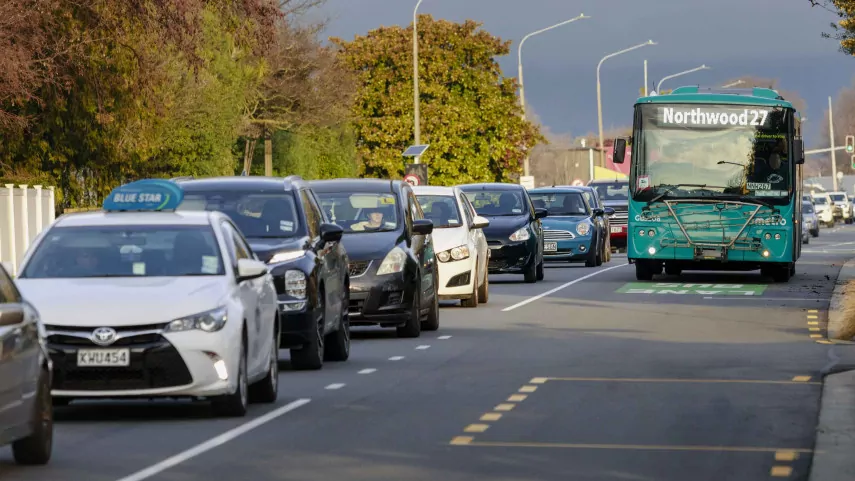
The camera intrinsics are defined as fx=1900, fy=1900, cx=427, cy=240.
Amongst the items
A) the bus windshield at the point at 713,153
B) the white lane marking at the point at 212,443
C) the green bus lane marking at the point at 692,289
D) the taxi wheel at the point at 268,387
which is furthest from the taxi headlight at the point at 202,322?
the bus windshield at the point at 713,153

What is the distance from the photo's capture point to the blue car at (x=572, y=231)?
41188 mm

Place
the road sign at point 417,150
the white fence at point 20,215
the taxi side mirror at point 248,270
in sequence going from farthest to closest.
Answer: the road sign at point 417,150 → the white fence at point 20,215 → the taxi side mirror at point 248,270

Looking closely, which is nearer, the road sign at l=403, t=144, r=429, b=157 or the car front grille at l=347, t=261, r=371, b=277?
the car front grille at l=347, t=261, r=371, b=277

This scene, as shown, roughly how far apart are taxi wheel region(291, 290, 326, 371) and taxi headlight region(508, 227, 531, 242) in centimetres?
1620

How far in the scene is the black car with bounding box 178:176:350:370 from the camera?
16375 mm

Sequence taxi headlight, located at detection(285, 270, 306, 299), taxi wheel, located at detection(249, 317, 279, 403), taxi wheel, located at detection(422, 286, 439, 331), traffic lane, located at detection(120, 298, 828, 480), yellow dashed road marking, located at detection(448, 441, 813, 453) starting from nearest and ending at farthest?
traffic lane, located at detection(120, 298, 828, 480), yellow dashed road marking, located at detection(448, 441, 813, 453), taxi wheel, located at detection(249, 317, 279, 403), taxi headlight, located at detection(285, 270, 306, 299), taxi wheel, located at detection(422, 286, 439, 331)

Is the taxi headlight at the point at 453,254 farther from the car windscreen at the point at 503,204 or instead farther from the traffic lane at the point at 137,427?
the traffic lane at the point at 137,427

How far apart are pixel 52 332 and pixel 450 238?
46.3 ft

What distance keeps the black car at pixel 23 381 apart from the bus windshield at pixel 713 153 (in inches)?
900

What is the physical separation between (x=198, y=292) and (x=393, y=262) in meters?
7.87

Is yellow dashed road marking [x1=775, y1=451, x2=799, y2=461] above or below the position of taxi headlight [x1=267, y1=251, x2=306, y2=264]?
below

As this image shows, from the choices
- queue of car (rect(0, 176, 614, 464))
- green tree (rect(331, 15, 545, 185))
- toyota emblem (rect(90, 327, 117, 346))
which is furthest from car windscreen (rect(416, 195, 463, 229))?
green tree (rect(331, 15, 545, 185))

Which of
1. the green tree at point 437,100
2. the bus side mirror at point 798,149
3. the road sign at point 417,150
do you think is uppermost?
the green tree at point 437,100

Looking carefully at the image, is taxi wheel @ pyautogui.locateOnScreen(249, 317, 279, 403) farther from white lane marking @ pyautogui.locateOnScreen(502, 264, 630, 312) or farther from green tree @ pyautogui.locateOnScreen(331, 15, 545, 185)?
green tree @ pyautogui.locateOnScreen(331, 15, 545, 185)
